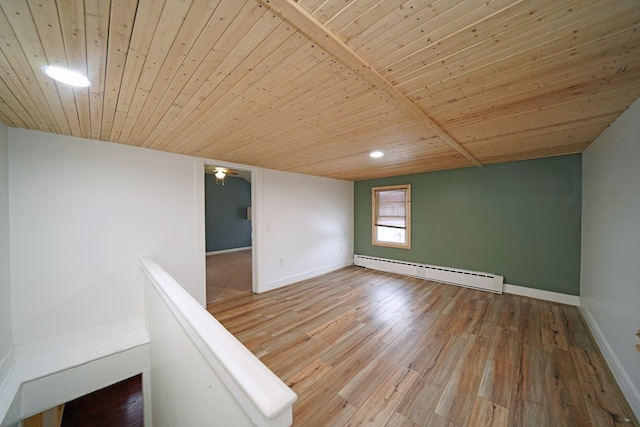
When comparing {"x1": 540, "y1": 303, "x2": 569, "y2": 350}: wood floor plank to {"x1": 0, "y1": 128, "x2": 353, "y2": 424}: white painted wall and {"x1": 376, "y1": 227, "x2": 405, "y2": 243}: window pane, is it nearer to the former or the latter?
{"x1": 376, "y1": 227, "x2": 405, "y2": 243}: window pane

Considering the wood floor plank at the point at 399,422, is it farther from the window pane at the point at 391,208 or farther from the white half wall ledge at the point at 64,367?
the window pane at the point at 391,208

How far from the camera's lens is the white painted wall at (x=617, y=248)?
168cm

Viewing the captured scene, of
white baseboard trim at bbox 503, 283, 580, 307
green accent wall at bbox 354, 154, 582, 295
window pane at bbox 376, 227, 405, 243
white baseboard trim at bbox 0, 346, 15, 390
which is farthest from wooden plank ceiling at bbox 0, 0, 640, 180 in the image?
window pane at bbox 376, 227, 405, 243

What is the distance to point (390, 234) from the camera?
521cm

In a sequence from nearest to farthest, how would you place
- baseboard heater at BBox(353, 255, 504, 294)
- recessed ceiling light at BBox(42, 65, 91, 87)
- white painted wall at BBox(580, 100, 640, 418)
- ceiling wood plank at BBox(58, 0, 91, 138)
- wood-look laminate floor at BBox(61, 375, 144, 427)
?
ceiling wood plank at BBox(58, 0, 91, 138) < recessed ceiling light at BBox(42, 65, 91, 87) < white painted wall at BBox(580, 100, 640, 418) < wood-look laminate floor at BBox(61, 375, 144, 427) < baseboard heater at BBox(353, 255, 504, 294)

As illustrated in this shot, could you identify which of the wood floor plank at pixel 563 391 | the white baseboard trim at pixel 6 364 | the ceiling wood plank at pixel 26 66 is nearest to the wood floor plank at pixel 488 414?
the wood floor plank at pixel 563 391

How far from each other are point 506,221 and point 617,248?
72.7 inches

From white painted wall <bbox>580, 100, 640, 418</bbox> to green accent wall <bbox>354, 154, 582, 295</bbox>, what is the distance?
0.54m

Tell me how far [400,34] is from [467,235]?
13.5ft

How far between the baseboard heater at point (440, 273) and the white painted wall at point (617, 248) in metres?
1.11

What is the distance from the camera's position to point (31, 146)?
2135 millimetres

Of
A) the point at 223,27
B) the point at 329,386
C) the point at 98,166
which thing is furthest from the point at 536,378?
the point at 98,166

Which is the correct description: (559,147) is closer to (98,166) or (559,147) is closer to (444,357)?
(444,357)

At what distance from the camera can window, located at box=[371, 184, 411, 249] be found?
4892 mm
